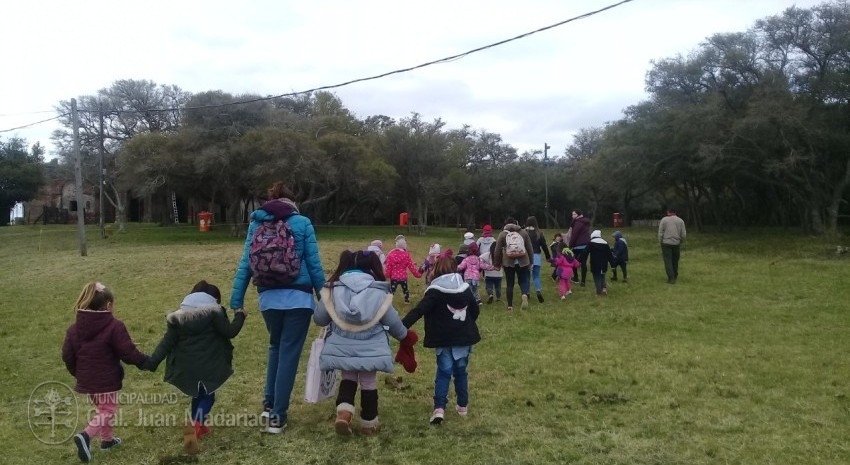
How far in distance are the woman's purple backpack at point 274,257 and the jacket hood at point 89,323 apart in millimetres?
1174

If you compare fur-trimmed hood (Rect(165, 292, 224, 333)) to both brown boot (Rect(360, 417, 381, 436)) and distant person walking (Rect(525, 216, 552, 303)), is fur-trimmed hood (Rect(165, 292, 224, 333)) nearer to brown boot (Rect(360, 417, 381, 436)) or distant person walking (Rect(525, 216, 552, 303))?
brown boot (Rect(360, 417, 381, 436))

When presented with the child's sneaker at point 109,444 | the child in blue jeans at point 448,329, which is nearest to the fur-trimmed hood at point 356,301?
the child in blue jeans at point 448,329

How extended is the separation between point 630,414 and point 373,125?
48.6 metres

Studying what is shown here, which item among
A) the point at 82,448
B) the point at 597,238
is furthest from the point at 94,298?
the point at 597,238

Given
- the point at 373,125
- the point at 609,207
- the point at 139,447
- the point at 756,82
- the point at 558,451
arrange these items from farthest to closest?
the point at 609,207 < the point at 373,125 < the point at 756,82 < the point at 139,447 < the point at 558,451

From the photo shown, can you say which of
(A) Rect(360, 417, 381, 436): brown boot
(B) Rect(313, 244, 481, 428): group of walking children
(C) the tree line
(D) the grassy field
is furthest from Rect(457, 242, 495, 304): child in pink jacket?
(C) the tree line

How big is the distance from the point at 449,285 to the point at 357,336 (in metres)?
1.02

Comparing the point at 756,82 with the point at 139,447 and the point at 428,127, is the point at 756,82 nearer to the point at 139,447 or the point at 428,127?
the point at 428,127

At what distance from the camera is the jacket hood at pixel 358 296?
5.01m

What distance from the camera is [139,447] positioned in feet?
16.6

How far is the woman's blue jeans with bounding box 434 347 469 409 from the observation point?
5.54 meters

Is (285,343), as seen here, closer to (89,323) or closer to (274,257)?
(274,257)

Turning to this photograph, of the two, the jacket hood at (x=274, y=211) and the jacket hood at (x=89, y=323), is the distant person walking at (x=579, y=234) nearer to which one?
the jacket hood at (x=274, y=211)

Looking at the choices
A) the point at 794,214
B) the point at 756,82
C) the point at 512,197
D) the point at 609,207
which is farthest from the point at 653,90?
the point at 609,207
